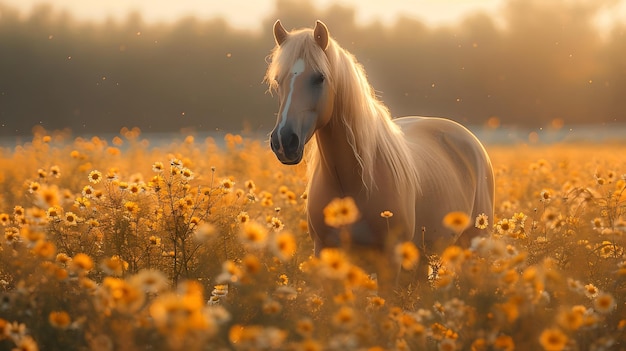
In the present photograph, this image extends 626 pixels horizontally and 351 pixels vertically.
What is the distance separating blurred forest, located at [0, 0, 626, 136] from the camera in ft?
94.3

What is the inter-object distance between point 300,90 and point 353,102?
397 millimetres

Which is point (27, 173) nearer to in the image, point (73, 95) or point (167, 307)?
point (167, 307)

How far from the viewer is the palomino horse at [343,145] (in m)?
3.78

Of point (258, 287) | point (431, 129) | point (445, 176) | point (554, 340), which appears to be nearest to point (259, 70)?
point (431, 129)

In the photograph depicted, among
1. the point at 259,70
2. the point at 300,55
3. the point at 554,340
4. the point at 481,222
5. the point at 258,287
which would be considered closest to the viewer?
the point at 554,340

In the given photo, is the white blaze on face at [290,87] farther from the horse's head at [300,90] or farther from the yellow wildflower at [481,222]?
Answer: the yellow wildflower at [481,222]

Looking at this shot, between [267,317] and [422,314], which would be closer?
[422,314]

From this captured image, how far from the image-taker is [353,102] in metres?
4.02

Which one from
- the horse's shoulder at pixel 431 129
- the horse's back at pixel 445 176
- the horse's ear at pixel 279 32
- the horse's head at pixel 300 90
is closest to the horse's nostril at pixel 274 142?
the horse's head at pixel 300 90

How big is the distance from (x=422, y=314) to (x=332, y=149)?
148cm

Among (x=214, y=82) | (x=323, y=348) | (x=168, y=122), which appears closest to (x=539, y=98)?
(x=214, y=82)

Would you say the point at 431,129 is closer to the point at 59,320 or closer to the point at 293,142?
the point at 293,142

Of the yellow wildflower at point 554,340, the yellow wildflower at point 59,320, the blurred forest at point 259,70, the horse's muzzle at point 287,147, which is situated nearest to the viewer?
the yellow wildflower at point 554,340

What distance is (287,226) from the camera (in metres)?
5.98
